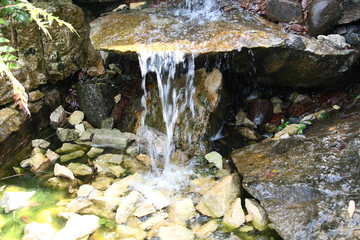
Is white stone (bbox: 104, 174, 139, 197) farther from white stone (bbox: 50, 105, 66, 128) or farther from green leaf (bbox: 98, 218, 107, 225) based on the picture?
white stone (bbox: 50, 105, 66, 128)

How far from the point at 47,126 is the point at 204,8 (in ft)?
9.35

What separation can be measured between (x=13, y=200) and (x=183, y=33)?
259cm

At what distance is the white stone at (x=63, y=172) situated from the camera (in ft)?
11.0

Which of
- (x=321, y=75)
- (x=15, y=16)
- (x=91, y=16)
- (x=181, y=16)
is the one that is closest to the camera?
(x=15, y=16)

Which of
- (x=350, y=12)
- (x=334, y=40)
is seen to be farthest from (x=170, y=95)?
(x=350, y=12)

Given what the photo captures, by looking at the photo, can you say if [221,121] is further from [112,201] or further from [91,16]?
[91,16]

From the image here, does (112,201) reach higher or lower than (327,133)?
lower

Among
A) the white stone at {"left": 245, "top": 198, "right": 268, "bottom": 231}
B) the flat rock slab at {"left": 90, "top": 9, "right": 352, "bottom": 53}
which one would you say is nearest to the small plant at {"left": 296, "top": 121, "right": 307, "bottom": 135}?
the flat rock slab at {"left": 90, "top": 9, "right": 352, "bottom": 53}

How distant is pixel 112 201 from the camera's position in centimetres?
300

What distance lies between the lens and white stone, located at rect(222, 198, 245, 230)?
2664 mm

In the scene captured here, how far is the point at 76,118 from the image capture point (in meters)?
4.54

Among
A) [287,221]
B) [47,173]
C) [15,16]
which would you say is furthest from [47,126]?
[287,221]

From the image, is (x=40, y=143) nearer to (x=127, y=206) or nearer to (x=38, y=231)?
(x=38, y=231)

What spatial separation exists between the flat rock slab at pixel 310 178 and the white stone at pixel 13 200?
2229 mm
